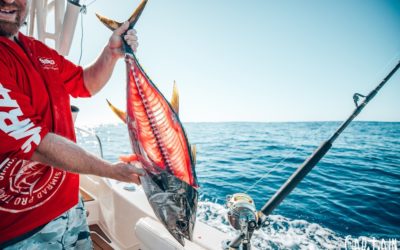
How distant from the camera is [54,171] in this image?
130cm

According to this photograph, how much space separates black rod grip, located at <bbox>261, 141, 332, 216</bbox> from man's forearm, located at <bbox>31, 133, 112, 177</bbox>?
1.02 m

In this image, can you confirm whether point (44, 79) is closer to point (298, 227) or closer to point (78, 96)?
point (78, 96)

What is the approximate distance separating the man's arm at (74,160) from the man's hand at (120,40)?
68cm

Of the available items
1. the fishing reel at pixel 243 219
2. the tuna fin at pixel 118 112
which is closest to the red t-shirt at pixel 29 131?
the tuna fin at pixel 118 112

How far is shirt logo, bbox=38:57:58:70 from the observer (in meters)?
1.35

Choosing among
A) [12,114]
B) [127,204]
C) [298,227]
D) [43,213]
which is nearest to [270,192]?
[298,227]

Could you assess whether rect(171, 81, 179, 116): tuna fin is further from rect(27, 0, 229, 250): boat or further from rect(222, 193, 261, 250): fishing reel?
rect(27, 0, 229, 250): boat

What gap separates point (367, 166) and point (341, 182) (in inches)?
101

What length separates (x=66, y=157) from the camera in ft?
3.32

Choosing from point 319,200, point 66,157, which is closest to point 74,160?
Answer: point 66,157

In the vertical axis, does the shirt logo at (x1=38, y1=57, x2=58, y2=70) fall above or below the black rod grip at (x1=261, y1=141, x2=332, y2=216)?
above

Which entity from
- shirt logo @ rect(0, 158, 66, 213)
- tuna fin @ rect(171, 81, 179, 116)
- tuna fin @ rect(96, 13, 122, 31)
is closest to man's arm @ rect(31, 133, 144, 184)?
shirt logo @ rect(0, 158, 66, 213)

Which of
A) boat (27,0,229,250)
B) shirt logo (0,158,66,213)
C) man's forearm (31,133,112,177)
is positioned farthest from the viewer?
boat (27,0,229,250)

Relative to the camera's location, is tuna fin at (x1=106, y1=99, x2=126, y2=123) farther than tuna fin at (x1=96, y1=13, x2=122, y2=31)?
No
